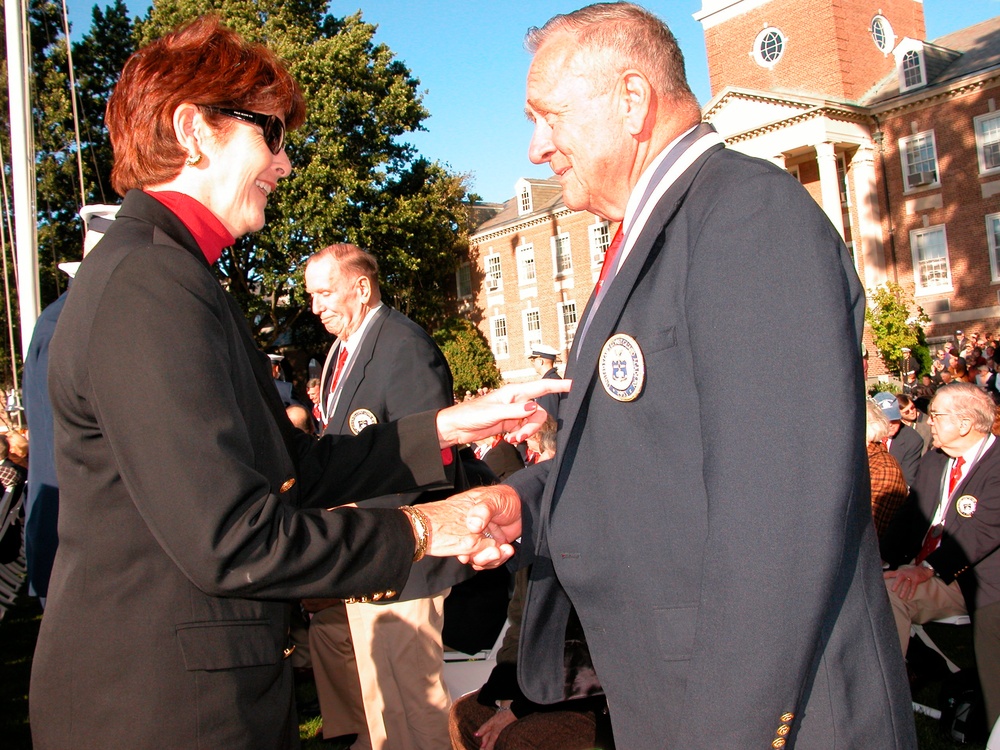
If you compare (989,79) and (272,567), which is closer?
(272,567)

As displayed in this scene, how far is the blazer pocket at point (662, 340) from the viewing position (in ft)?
5.65

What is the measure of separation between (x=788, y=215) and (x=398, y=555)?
1124 mm

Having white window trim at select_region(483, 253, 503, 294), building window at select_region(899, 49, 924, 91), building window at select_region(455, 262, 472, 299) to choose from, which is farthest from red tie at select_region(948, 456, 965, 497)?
building window at select_region(455, 262, 472, 299)

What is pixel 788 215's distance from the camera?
5.11ft

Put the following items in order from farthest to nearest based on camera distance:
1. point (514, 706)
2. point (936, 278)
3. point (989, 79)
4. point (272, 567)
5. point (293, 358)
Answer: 1. point (293, 358)
2. point (936, 278)
3. point (989, 79)
4. point (514, 706)
5. point (272, 567)

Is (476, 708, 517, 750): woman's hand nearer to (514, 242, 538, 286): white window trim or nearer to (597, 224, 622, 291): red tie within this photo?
(597, 224, 622, 291): red tie

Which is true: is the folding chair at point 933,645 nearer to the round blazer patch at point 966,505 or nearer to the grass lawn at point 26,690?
the grass lawn at point 26,690

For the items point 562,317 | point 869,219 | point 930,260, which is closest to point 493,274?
point 562,317

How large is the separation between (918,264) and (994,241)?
2.93 m

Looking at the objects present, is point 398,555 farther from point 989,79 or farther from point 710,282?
point 989,79

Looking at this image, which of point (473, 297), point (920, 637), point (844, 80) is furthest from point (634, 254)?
point (473, 297)

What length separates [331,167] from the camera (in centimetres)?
3048

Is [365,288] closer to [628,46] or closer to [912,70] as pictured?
[628,46]

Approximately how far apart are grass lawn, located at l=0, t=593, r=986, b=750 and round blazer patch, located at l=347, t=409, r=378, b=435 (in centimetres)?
200
